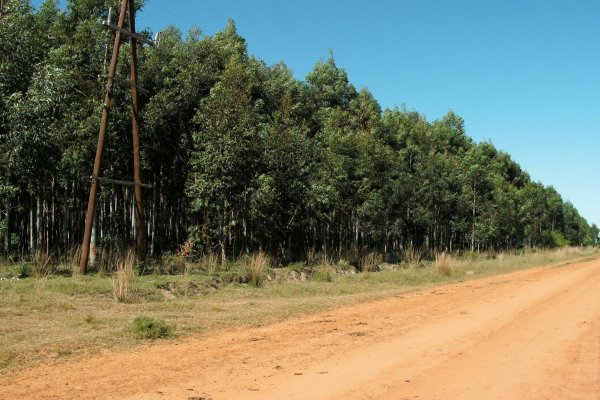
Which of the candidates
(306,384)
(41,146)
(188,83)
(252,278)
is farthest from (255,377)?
(188,83)

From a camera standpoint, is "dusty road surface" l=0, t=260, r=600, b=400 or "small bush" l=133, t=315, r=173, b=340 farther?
"small bush" l=133, t=315, r=173, b=340

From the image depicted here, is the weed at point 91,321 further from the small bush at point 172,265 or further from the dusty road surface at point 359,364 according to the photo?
the small bush at point 172,265

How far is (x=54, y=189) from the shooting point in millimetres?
24000

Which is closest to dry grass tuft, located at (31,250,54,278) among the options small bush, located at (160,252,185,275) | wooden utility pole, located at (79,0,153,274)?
wooden utility pole, located at (79,0,153,274)

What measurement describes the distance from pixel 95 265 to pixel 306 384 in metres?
14.2

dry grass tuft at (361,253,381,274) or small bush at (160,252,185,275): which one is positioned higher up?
small bush at (160,252,185,275)

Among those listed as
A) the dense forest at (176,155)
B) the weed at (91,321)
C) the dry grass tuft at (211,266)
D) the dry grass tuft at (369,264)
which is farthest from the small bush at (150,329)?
the dry grass tuft at (369,264)

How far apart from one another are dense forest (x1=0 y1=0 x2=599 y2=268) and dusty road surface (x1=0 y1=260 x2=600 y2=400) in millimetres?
10784

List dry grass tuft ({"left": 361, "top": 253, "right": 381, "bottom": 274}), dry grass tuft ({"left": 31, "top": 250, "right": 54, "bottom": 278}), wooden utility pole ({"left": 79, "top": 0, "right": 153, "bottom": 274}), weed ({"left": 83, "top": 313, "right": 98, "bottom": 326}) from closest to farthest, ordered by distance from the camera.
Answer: weed ({"left": 83, "top": 313, "right": 98, "bottom": 326}) < dry grass tuft ({"left": 31, "top": 250, "right": 54, "bottom": 278}) < wooden utility pole ({"left": 79, "top": 0, "right": 153, "bottom": 274}) < dry grass tuft ({"left": 361, "top": 253, "right": 381, "bottom": 274})

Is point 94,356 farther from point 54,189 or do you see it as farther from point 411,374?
point 54,189

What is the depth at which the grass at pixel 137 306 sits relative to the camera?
24.9 feet

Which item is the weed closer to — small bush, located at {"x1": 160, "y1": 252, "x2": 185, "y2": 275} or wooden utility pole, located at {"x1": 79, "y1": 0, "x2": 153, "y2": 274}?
wooden utility pole, located at {"x1": 79, "y1": 0, "x2": 153, "y2": 274}

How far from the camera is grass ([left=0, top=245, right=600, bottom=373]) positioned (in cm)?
760

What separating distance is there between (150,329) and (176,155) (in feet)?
58.5
